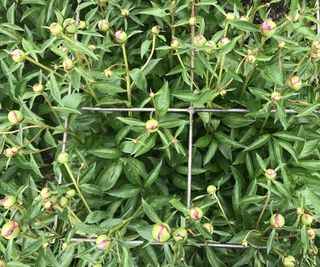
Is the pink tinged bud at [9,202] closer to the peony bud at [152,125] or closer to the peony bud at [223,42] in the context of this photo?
the peony bud at [152,125]

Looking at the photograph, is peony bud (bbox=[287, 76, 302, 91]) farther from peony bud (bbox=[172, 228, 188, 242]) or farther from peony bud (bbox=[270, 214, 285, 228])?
peony bud (bbox=[172, 228, 188, 242])

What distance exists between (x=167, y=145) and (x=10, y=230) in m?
0.36

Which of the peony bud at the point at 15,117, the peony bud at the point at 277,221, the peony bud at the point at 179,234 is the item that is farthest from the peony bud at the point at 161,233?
the peony bud at the point at 15,117

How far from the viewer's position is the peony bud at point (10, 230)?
930 millimetres

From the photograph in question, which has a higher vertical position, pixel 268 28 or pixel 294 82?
pixel 268 28

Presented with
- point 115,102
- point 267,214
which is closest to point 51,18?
point 115,102

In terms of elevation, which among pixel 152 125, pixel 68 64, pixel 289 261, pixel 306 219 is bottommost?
pixel 289 261

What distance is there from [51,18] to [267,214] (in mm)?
864

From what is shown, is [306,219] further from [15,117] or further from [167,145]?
[15,117]

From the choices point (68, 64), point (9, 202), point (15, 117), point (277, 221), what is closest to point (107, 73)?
point (68, 64)

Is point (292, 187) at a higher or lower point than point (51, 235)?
higher

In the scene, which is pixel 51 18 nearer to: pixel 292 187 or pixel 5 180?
pixel 5 180

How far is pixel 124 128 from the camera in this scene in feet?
4.03

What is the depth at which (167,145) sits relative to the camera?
1059 millimetres
